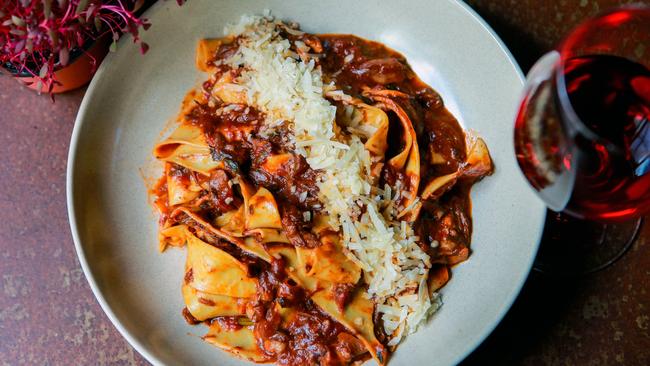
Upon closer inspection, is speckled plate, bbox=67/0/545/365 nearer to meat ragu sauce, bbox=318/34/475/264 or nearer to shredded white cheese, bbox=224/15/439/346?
meat ragu sauce, bbox=318/34/475/264

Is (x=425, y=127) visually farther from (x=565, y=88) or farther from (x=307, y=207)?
(x=565, y=88)

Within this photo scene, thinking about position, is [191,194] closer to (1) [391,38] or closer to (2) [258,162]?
(2) [258,162]

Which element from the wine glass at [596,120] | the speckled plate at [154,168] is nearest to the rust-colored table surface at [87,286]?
the speckled plate at [154,168]

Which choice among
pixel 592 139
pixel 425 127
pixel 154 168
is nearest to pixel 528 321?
pixel 425 127

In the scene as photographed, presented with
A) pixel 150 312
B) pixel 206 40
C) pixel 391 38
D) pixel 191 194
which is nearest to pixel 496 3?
pixel 391 38

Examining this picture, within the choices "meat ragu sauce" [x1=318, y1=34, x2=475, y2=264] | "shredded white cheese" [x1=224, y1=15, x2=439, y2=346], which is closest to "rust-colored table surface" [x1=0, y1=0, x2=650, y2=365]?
"meat ragu sauce" [x1=318, y1=34, x2=475, y2=264]

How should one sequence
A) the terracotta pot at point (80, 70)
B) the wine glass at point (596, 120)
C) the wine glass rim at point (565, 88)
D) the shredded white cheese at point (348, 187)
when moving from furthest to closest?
the terracotta pot at point (80, 70), the shredded white cheese at point (348, 187), the wine glass at point (596, 120), the wine glass rim at point (565, 88)

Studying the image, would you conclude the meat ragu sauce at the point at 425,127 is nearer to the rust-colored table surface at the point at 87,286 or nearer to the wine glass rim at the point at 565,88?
the rust-colored table surface at the point at 87,286
